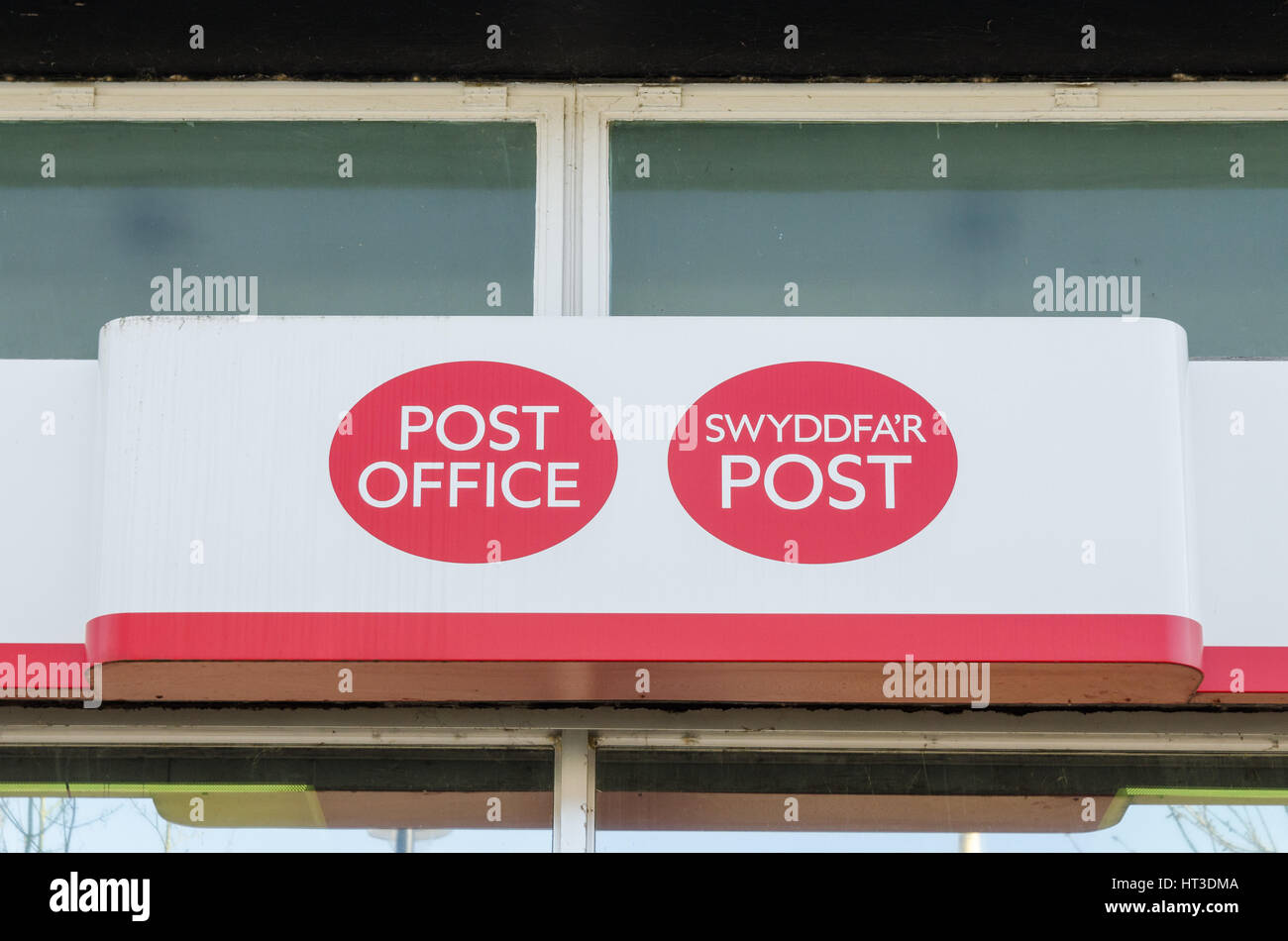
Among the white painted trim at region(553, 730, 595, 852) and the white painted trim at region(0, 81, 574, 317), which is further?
the white painted trim at region(0, 81, 574, 317)

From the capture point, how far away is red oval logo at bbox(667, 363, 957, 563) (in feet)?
15.7

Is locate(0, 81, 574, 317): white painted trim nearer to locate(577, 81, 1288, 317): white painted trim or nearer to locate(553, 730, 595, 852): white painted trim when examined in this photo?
locate(577, 81, 1288, 317): white painted trim

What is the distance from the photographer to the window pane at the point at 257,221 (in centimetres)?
591

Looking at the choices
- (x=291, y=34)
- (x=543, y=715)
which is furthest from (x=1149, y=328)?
(x=291, y=34)

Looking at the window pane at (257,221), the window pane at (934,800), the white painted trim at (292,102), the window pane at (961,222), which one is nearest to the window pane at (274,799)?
the window pane at (934,800)

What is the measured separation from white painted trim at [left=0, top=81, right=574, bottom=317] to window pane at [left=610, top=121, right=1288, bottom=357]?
0.33 meters

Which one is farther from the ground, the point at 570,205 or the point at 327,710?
the point at 570,205

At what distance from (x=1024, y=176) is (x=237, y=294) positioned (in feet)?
8.88

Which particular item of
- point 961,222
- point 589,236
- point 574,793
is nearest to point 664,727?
point 574,793

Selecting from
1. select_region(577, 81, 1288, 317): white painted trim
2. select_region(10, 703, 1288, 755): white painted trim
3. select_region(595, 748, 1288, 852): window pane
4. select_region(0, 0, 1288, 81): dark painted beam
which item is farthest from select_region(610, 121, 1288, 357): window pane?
select_region(595, 748, 1288, 852): window pane

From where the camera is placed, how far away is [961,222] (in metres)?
6.01

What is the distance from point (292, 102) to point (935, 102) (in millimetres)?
2241
